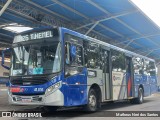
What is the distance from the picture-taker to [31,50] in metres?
10.8

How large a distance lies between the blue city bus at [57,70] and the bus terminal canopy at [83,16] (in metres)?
6.89

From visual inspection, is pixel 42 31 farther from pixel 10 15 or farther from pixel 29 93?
pixel 10 15

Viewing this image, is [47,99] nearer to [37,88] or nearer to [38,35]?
[37,88]

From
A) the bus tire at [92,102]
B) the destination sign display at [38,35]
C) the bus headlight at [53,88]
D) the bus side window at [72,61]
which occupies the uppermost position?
the destination sign display at [38,35]

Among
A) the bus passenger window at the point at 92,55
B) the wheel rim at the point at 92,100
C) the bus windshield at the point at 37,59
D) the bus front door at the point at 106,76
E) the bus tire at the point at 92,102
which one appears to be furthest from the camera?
the bus front door at the point at 106,76

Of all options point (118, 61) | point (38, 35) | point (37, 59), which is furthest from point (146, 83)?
point (37, 59)

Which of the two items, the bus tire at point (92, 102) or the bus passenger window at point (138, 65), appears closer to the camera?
the bus tire at point (92, 102)

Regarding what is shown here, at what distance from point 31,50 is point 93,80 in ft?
9.85

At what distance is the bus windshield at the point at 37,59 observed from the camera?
1020 centimetres

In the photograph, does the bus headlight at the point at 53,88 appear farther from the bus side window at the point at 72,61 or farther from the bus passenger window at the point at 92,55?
the bus passenger window at the point at 92,55

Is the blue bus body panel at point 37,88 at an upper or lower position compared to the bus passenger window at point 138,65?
lower

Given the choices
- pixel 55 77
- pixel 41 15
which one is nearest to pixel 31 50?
pixel 55 77

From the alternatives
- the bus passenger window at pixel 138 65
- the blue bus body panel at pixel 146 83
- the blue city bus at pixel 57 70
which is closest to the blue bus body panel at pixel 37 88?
the blue city bus at pixel 57 70

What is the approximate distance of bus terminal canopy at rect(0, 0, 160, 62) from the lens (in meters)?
18.7
